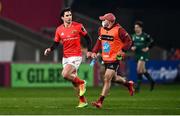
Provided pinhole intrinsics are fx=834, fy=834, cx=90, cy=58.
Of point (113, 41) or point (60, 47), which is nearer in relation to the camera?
point (113, 41)

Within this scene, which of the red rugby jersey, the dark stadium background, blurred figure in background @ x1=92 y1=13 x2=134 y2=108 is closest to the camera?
blurred figure in background @ x1=92 y1=13 x2=134 y2=108

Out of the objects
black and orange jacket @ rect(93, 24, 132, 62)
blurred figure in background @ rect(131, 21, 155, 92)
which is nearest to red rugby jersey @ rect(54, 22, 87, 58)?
black and orange jacket @ rect(93, 24, 132, 62)

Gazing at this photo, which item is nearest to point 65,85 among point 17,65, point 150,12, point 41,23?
point 17,65

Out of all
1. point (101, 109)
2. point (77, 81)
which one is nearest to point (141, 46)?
point (77, 81)

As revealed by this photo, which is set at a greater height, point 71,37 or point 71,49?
point 71,37

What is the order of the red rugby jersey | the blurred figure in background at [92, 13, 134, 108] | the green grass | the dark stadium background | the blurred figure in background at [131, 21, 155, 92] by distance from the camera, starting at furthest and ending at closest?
the dark stadium background, the blurred figure in background at [131, 21, 155, 92], the red rugby jersey, the blurred figure in background at [92, 13, 134, 108], the green grass

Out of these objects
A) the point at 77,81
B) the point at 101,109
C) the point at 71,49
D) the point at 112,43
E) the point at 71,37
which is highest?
the point at 71,37

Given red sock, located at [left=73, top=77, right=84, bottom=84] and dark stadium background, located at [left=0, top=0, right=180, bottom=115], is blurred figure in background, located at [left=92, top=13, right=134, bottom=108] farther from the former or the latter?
dark stadium background, located at [left=0, top=0, right=180, bottom=115]

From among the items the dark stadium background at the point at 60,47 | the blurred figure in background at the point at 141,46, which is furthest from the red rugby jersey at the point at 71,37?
the blurred figure in background at the point at 141,46

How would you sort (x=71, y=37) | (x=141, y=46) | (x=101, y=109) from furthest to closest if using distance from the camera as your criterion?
(x=141, y=46), (x=71, y=37), (x=101, y=109)

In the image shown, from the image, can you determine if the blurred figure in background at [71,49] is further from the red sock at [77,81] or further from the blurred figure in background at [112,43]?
the blurred figure in background at [112,43]

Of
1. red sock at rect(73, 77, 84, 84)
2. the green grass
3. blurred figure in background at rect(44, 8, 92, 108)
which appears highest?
blurred figure in background at rect(44, 8, 92, 108)

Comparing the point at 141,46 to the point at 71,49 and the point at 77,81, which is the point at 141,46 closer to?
the point at 71,49

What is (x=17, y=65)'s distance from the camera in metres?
32.1
